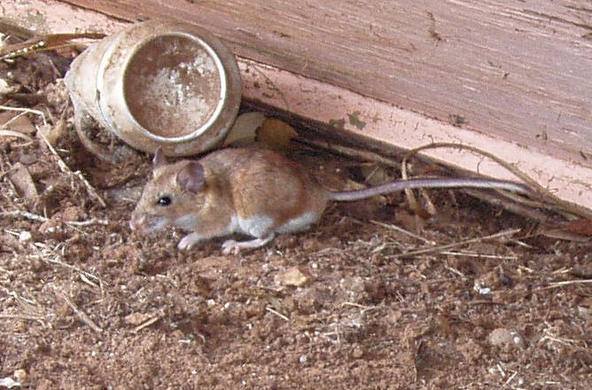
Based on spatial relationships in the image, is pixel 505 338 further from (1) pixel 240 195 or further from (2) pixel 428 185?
(1) pixel 240 195

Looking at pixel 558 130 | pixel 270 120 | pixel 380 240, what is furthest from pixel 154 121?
pixel 558 130

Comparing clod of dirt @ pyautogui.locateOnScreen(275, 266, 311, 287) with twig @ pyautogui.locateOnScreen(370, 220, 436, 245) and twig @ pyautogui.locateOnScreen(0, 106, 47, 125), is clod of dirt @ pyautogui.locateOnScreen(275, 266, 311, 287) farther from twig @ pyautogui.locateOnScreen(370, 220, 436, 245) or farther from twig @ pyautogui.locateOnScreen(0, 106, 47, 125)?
twig @ pyautogui.locateOnScreen(0, 106, 47, 125)

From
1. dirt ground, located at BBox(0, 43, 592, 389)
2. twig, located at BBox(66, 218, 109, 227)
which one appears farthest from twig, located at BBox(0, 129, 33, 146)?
twig, located at BBox(66, 218, 109, 227)

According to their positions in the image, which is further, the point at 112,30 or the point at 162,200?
the point at 112,30

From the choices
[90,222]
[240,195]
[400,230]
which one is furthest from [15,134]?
[400,230]

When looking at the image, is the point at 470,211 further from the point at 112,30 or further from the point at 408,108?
the point at 112,30
